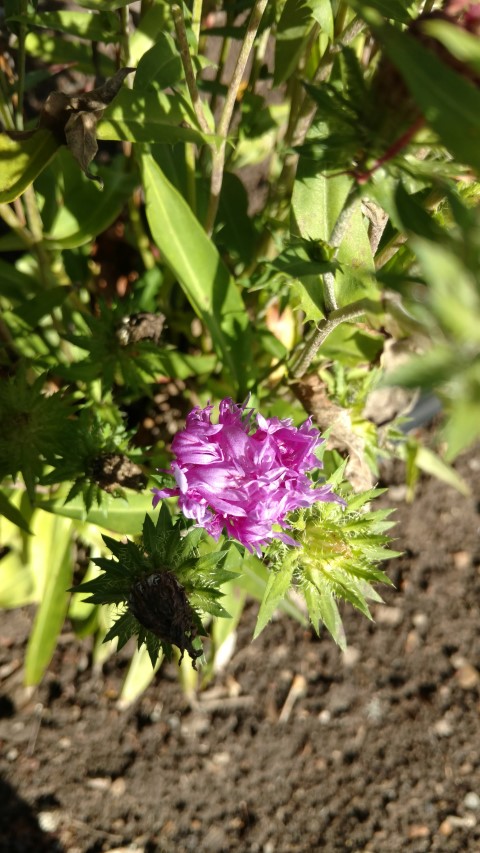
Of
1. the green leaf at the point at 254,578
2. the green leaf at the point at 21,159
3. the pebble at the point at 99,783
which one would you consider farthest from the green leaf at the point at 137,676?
the green leaf at the point at 21,159

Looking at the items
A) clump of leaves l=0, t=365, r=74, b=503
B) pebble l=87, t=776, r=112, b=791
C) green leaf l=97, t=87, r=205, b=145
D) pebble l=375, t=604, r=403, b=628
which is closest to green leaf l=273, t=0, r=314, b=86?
green leaf l=97, t=87, r=205, b=145

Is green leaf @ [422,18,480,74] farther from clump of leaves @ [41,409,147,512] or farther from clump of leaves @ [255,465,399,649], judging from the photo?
clump of leaves @ [41,409,147,512]

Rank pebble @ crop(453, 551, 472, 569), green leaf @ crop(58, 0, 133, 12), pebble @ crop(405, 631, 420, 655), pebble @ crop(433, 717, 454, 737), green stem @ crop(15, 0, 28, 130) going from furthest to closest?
pebble @ crop(453, 551, 472, 569) → pebble @ crop(405, 631, 420, 655) → pebble @ crop(433, 717, 454, 737) → green stem @ crop(15, 0, 28, 130) → green leaf @ crop(58, 0, 133, 12)

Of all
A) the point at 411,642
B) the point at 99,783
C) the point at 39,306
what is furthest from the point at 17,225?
the point at 411,642

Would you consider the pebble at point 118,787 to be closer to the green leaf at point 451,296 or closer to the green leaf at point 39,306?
the green leaf at point 39,306

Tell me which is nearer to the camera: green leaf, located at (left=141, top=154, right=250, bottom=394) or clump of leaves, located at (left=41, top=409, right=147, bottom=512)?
clump of leaves, located at (left=41, top=409, right=147, bottom=512)

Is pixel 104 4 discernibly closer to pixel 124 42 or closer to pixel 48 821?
pixel 124 42

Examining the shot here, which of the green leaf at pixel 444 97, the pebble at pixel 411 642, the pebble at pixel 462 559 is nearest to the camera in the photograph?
the green leaf at pixel 444 97

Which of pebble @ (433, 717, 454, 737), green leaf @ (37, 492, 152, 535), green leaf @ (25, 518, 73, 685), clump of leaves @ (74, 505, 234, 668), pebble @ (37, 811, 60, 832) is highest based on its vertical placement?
clump of leaves @ (74, 505, 234, 668)
